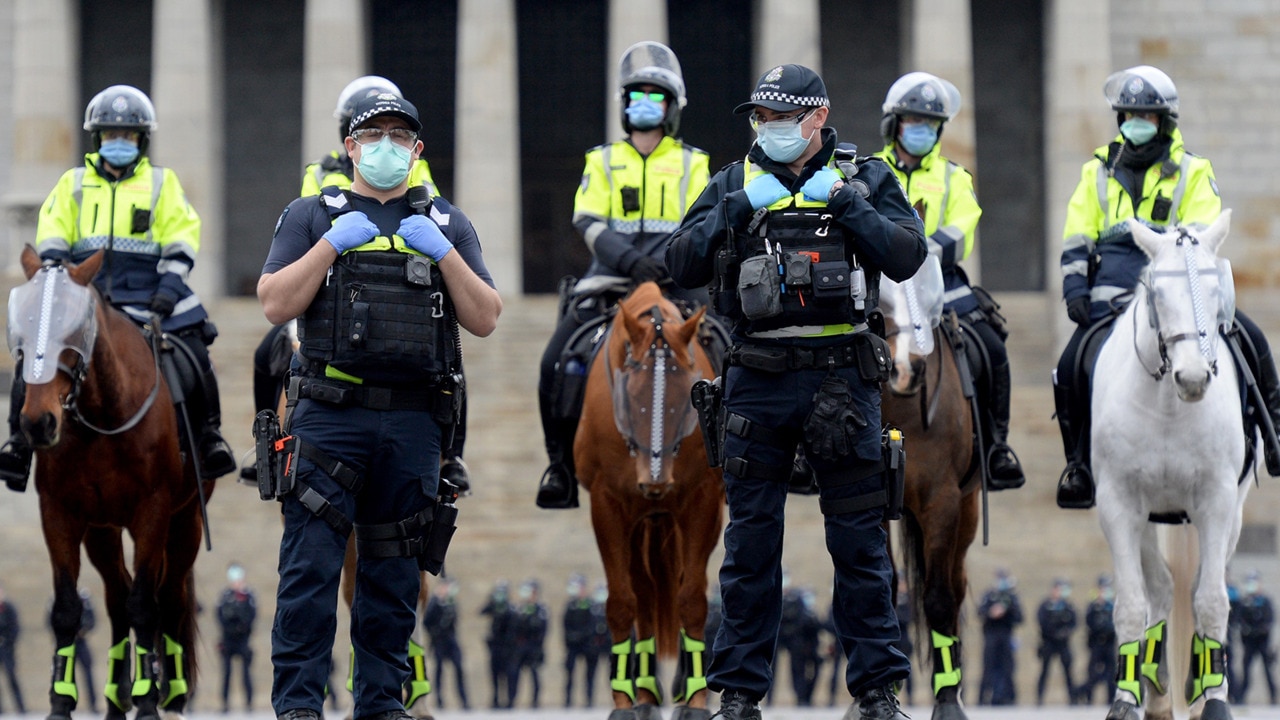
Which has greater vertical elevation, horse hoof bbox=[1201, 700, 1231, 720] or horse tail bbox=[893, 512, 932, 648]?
horse tail bbox=[893, 512, 932, 648]

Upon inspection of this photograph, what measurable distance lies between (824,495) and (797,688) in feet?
55.5

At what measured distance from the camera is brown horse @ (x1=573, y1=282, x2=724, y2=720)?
11734 mm

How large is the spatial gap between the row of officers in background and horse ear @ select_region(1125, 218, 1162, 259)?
1484cm

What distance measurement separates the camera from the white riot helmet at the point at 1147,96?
1294 centimetres

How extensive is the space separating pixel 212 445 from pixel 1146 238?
598 centimetres

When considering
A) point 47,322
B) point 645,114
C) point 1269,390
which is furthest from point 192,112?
point 1269,390

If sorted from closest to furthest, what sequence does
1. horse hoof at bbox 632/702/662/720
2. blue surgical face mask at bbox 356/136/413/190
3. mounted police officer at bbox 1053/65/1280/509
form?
blue surgical face mask at bbox 356/136/413/190 → horse hoof at bbox 632/702/662/720 → mounted police officer at bbox 1053/65/1280/509

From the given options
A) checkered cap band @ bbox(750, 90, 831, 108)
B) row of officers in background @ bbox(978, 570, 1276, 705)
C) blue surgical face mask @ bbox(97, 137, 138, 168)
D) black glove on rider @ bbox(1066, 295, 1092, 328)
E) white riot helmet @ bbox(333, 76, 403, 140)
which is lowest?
row of officers in background @ bbox(978, 570, 1276, 705)

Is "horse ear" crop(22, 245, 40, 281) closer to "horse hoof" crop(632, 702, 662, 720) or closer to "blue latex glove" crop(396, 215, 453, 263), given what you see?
"blue latex glove" crop(396, 215, 453, 263)

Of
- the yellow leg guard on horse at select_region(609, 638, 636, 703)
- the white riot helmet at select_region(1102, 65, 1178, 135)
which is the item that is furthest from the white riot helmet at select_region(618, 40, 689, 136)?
the yellow leg guard on horse at select_region(609, 638, 636, 703)

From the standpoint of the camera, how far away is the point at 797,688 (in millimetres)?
25906

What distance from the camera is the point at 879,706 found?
363 inches

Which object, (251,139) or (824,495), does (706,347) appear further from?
(251,139)

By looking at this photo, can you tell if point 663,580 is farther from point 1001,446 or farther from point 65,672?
point 65,672
